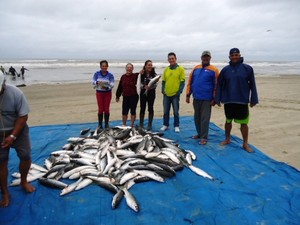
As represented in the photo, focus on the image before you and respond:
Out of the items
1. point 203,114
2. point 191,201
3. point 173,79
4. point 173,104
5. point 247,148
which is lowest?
point 191,201

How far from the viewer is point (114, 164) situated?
4.87 meters

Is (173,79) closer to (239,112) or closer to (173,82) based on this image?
(173,82)

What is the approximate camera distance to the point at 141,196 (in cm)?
398

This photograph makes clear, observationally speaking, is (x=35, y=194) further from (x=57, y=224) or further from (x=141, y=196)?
(x=141, y=196)

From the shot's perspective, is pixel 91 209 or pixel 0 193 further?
pixel 0 193

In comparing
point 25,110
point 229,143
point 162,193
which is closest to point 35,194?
point 25,110

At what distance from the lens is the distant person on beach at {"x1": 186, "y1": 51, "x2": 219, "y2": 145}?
6270mm

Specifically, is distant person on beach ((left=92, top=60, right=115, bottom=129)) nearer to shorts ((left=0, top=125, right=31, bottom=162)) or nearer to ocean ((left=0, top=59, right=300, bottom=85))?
shorts ((left=0, top=125, right=31, bottom=162))

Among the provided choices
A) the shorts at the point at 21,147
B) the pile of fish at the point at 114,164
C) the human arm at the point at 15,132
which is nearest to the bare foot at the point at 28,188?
the pile of fish at the point at 114,164

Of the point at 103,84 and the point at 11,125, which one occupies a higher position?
the point at 103,84

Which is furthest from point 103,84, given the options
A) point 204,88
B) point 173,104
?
point 204,88

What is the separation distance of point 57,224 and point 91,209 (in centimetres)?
48

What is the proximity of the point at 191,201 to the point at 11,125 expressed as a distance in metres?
2.77

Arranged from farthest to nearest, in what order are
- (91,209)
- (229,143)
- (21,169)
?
(229,143) < (21,169) < (91,209)
